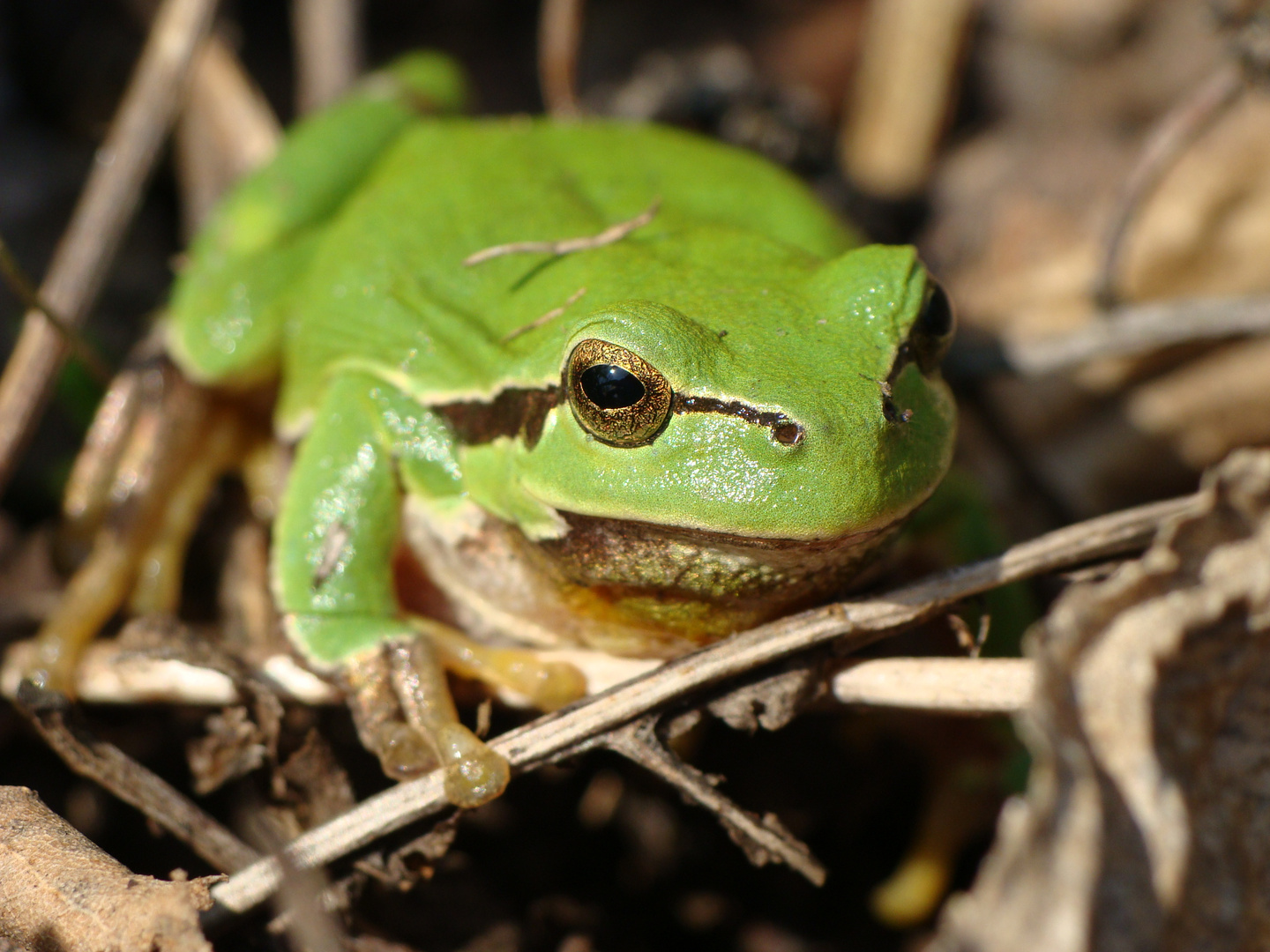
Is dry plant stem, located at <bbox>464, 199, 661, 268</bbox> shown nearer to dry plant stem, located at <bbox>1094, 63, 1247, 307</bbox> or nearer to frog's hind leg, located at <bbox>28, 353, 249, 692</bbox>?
frog's hind leg, located at <bbox>28, 353, 249, 692</bbox>

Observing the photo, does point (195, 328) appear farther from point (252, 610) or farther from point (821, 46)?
point (821, 46)

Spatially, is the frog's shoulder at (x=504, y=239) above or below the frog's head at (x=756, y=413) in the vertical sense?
above

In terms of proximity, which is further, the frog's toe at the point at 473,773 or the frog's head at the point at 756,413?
the frog's toe at the point at 473,773

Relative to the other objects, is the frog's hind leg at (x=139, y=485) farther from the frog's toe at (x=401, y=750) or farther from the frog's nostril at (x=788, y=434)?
the frog's nostril at (x=788, y=434)

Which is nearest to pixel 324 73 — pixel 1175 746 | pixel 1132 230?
pixel 1132 230

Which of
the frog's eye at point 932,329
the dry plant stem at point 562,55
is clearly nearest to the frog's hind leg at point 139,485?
the dry plant stem at point 562,55

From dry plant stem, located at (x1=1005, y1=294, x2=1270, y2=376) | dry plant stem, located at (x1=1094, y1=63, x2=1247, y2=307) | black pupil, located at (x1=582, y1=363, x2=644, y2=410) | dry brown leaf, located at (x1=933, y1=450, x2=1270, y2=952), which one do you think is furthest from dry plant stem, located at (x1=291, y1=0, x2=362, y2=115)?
dry brown leaf, located at (x1=933, y1=450, x2=1270, y2=952)
